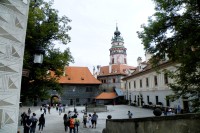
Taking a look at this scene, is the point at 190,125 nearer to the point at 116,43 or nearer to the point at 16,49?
the point at 16,49

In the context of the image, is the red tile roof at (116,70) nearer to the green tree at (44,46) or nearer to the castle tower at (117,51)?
the castle tower at (117,51)

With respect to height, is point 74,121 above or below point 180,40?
below

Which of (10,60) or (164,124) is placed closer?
(164,124)

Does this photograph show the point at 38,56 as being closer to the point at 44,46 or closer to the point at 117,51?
the point at 44,46

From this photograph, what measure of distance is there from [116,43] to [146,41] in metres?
67.4

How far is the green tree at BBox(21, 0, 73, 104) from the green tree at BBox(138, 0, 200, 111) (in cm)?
844

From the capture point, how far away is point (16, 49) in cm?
690

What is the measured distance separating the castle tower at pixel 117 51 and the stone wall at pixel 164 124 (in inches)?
2698

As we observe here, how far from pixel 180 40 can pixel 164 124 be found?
282 inches

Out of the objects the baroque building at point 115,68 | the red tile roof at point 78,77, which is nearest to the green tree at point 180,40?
the red tile roof at point 78,77

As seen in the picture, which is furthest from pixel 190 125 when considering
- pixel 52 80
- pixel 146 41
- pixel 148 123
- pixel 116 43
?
pixel 116 43

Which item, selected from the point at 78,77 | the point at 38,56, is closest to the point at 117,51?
the point at 78,77

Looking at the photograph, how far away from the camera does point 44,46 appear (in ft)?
59.4

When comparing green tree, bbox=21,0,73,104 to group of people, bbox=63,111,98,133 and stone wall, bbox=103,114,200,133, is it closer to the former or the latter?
group of people, bbox=63,111,98,133
